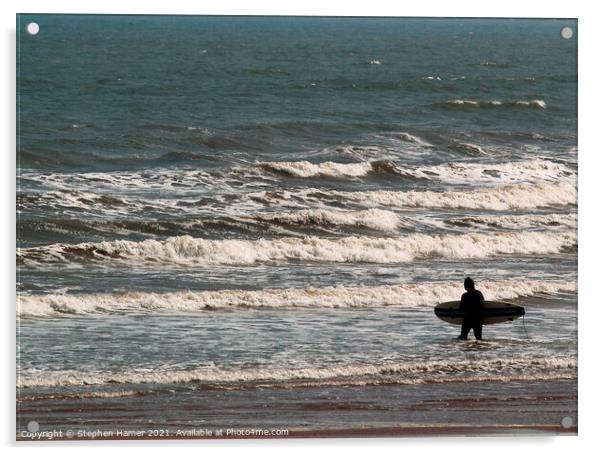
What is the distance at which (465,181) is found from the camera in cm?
1161

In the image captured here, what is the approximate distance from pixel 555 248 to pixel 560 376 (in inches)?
51.6

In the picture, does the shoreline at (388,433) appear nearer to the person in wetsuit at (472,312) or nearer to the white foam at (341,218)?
the person in wetsuit at (472,312)

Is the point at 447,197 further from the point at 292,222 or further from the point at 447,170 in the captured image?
the point at 292,222

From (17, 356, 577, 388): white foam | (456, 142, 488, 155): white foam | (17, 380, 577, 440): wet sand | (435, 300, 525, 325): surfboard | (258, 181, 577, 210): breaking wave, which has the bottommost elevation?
(17, 380, 577, 440): wet sand

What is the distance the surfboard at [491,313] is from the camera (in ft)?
34.1

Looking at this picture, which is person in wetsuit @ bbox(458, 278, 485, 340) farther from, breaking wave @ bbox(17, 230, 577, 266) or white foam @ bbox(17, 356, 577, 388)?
breaking wave @ bbox(17, 230, 577, 266)

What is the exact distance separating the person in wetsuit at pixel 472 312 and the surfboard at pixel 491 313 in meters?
0.03

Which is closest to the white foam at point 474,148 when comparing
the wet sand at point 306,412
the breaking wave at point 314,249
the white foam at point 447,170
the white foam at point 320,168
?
the white foam at point 447,170

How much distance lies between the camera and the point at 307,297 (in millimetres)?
10695

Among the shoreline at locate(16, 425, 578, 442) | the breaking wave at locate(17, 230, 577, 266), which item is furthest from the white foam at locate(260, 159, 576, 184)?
the shoreline at locate(16, 425, 578, 442)

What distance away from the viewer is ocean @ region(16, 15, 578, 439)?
31.3 ft

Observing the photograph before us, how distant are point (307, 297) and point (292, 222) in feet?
2.53

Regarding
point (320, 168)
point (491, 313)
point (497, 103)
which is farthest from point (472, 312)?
point (320, 168)

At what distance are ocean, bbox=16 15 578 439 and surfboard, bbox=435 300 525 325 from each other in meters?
0.11
